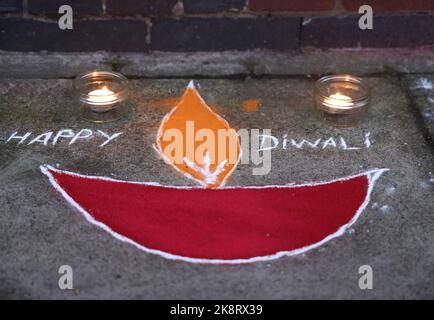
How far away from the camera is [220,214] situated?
1.75m

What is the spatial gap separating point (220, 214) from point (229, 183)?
143 mm

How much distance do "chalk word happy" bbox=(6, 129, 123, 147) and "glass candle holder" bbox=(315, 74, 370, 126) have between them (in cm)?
65

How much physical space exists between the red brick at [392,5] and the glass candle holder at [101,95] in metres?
0.83

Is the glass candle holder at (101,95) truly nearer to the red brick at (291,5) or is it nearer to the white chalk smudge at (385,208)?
the red brick at (291,5)

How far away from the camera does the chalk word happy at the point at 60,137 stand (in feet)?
6.67

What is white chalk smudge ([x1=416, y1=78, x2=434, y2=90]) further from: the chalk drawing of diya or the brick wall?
the chalk drawing of diya

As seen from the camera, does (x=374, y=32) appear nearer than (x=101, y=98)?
No

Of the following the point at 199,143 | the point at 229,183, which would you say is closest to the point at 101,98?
the point at 199,143

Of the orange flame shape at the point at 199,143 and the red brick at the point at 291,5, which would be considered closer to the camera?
the orange flame shape at the point at 199,143

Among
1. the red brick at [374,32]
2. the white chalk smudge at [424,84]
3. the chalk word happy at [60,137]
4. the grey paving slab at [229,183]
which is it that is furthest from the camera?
the red brick at [374,32]

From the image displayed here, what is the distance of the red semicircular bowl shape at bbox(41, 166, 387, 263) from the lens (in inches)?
65.4

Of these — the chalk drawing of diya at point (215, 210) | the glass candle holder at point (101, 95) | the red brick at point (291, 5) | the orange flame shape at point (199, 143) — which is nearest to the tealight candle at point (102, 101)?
the glass candle holder at point (101, 95)

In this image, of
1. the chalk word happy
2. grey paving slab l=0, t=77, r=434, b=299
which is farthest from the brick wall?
the chalk word happy

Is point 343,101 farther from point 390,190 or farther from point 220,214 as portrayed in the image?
point 220,214
